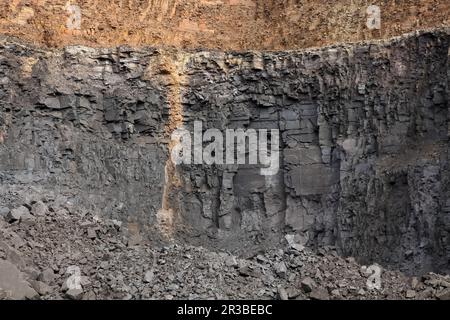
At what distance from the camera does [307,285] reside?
37.7 feet

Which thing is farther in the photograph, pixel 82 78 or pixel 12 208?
pixel 82 78

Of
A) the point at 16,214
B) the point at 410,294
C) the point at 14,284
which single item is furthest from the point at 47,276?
the point at 410,294

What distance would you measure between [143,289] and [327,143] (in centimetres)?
625

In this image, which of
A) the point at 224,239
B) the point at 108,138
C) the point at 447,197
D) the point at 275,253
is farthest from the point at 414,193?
the point at 108,138

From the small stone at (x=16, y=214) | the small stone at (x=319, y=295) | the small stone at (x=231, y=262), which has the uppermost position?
the small stone at (x=16, y=214)

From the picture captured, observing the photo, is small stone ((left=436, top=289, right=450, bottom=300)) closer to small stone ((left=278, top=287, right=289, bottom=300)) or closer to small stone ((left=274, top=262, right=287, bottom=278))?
small stone ((left=278, top=287, right=289, bottom=300))

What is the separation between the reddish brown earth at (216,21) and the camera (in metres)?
16.8

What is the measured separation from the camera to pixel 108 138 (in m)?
16.2

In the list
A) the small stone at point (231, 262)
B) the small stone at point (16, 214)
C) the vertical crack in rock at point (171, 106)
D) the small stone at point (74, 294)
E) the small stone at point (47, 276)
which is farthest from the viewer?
the vertical crack in rock at point (171, 106)

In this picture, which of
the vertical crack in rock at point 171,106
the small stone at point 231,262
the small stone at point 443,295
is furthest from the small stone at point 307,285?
the vertical crack in rock at point 171,106

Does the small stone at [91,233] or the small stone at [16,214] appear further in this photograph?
the small stone at [91,233]

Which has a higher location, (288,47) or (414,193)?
(288,47)

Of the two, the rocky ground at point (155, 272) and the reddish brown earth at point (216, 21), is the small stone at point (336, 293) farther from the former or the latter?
the reddish brown earth at point (216, 21)

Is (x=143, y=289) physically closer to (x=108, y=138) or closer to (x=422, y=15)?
(x=108, y=138)
